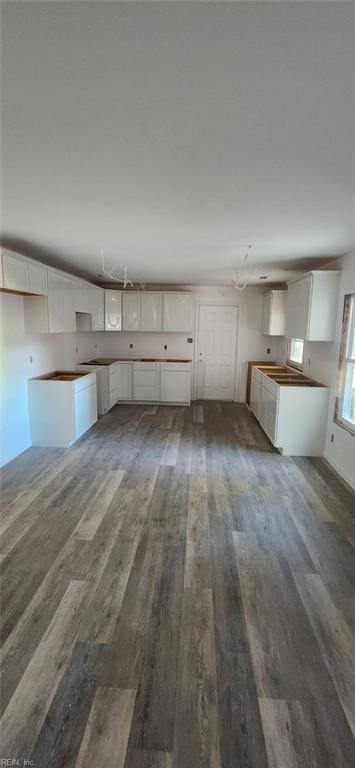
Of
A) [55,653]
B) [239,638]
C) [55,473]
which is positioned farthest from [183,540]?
[55,473]

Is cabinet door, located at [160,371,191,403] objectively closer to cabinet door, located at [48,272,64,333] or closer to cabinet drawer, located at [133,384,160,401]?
cabinet drawer, located at [133,384,160,401]

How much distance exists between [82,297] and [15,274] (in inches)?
77.0

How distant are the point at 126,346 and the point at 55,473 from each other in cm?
396

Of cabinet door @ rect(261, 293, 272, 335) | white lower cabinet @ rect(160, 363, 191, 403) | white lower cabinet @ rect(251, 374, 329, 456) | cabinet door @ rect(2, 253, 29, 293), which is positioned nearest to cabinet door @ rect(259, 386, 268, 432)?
white lower cabinet @ rect(251, 374, 329, 456)

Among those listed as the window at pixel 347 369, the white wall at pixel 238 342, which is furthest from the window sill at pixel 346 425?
the white wall at pixel 238 342

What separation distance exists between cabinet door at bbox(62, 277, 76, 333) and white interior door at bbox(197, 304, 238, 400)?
2927 millimetres

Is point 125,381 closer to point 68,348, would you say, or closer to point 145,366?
point 145,366

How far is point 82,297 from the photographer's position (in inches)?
206

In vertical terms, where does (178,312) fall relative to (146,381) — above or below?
above

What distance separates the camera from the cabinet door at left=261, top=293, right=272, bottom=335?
5.93 m

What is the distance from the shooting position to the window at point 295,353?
5455 mm

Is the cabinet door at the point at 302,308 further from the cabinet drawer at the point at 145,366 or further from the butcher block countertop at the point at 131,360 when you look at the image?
the cabinet drawer at the point at 145,366

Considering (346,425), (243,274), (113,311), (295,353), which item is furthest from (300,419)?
(113,311)

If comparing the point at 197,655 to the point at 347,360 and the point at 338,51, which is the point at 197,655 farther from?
the point at 347,360
